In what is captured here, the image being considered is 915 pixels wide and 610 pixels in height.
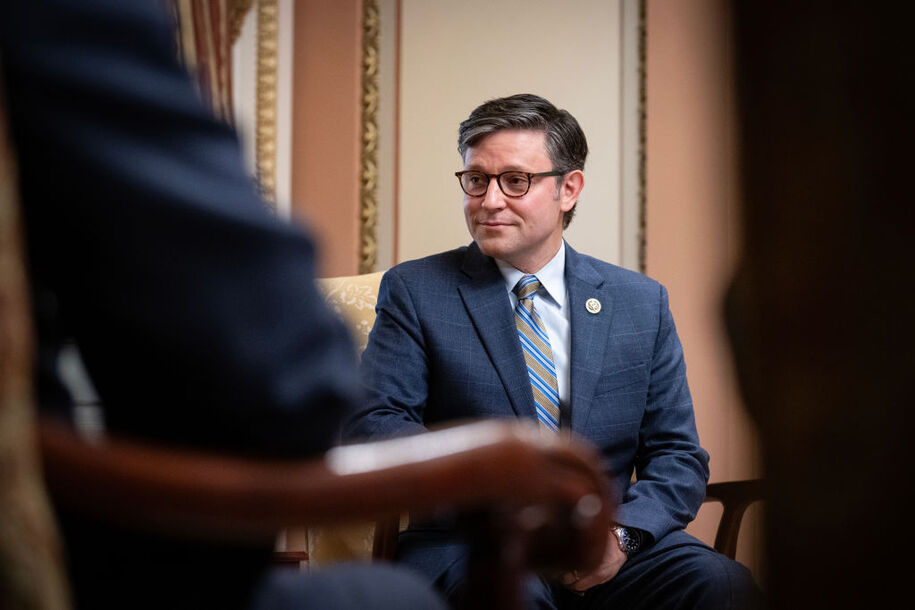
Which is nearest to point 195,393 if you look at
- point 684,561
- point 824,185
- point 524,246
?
point 824,185

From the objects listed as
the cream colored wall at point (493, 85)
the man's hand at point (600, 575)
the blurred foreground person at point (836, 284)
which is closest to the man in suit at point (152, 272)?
the blurred foreground person at point (836, 284)

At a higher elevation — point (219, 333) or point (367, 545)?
point (219, 333)

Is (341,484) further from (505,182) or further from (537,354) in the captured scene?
(505,182)

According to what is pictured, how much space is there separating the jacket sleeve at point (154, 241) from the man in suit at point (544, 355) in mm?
1290

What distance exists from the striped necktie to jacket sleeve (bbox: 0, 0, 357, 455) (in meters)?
1.48

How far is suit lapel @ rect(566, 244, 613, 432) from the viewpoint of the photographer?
2.03 m

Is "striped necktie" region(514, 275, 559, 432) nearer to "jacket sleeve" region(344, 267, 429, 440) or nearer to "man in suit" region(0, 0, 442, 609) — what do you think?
"jacket sleeve" region(344, 267, 429, 440)

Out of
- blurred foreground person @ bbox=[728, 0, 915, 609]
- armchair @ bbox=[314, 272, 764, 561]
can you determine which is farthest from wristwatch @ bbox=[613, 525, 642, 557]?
blurred foreground person @ bbox=[728, 0, 915, 609]

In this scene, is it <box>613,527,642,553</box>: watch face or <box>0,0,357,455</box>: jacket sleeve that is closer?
<box>0,0,357,455</box>: jacket sleeve

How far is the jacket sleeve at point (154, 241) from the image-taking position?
546mm

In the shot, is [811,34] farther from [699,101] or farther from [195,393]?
[699,101]

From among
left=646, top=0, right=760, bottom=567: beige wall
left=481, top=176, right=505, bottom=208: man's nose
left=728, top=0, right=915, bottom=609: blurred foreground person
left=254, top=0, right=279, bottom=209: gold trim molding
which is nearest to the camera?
left=728, top=0, right=915, bottom=609: blurred foreground person

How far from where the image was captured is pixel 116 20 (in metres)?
0.55

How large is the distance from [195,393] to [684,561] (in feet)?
4.82
